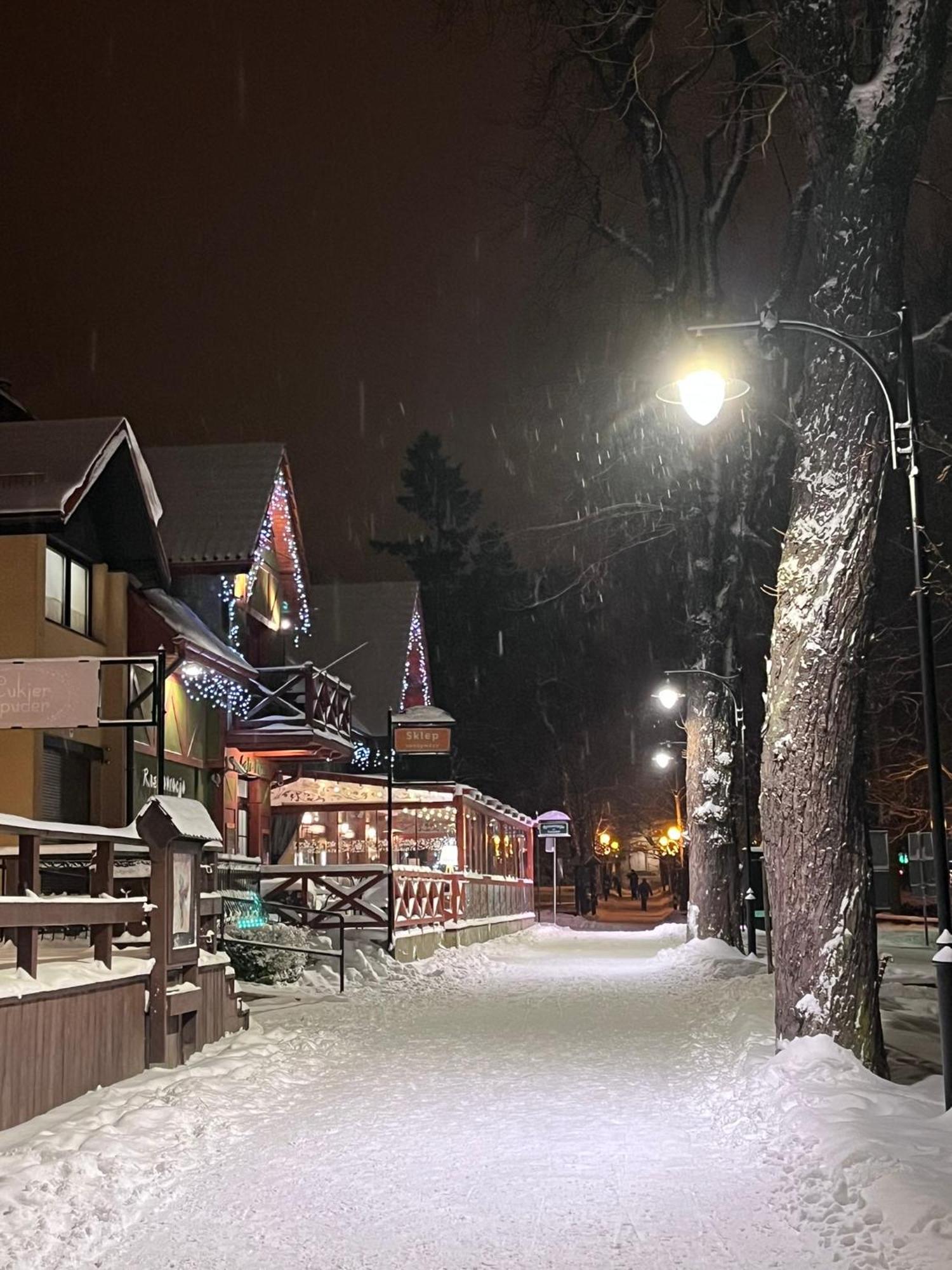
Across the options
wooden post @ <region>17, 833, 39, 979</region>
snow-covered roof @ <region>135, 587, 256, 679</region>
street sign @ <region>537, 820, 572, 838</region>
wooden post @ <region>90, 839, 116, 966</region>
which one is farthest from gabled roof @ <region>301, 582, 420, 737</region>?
wooden post @ <region>17, 833, 39, 979</region>

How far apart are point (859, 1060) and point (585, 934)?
111 feet

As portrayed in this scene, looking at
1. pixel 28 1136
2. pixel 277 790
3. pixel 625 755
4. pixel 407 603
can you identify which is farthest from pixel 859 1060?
pixel 625 755

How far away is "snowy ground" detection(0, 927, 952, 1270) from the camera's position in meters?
6.25

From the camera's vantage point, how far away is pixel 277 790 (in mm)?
31750

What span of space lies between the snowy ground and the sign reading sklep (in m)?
3.81

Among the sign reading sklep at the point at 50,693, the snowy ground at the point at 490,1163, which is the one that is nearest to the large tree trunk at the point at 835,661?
the snowy ground at the point at 490,1163

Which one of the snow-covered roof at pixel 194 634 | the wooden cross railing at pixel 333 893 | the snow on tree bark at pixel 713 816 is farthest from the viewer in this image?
the snow on tree bark at pixel 713 816

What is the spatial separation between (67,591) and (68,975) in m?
12.1

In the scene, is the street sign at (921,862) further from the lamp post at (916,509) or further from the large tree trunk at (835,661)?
the lamp post at (916,509)

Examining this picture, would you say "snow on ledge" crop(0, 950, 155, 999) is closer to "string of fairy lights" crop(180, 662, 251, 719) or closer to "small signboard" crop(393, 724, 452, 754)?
"string of fairy lights" crop(180, 662, 251, 719)

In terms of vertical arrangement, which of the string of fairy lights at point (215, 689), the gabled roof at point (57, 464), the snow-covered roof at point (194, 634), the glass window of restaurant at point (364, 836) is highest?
the gabled roof at point (57, 464)

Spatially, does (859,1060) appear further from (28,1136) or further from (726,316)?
(726,316)

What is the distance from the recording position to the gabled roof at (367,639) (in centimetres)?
3900

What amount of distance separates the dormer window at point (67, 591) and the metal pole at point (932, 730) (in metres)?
14.2
